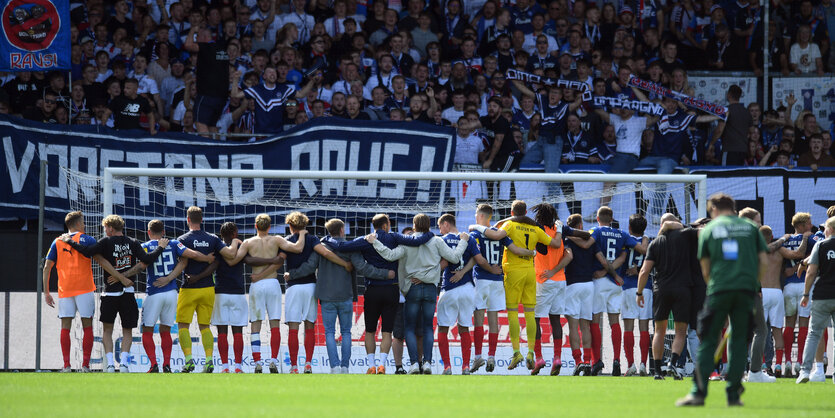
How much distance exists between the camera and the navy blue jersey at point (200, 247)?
1284 centimetres

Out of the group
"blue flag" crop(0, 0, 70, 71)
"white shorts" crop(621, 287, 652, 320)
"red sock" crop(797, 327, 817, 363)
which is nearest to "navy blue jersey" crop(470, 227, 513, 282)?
"white shorts" crop(621, 287, 652, 320)

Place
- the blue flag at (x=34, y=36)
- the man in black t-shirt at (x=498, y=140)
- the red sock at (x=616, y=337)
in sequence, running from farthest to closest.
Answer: the man in black t-shirt at (x=498, y=140) < the blue flag at (x=34, y=36) < the red sock at (x=616, y=337)

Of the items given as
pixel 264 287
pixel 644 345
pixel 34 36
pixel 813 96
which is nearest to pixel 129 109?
pixel 34 36

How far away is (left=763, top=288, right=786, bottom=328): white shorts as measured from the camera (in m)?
13.5

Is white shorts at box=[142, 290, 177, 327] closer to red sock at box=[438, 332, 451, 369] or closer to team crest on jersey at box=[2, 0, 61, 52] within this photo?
red sock at box=[438, 332, 451, 369]

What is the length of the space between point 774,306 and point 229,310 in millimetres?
6928

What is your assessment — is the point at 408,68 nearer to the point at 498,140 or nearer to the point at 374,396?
the point at 498,140

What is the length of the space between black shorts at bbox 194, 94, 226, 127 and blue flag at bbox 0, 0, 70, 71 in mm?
2221

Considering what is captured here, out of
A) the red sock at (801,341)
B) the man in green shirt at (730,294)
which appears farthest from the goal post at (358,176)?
the man in green shirt at (730,294)

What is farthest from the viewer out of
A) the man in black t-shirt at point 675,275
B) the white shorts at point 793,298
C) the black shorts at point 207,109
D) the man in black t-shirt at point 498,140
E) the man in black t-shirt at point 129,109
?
the black shorts at point 207,109

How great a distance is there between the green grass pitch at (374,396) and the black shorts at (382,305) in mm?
1156

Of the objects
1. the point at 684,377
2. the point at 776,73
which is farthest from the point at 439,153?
the point at 776,73

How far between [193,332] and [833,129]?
13016mm

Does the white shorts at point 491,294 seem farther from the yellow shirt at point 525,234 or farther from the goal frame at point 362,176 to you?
the goal frame at point 362,176
